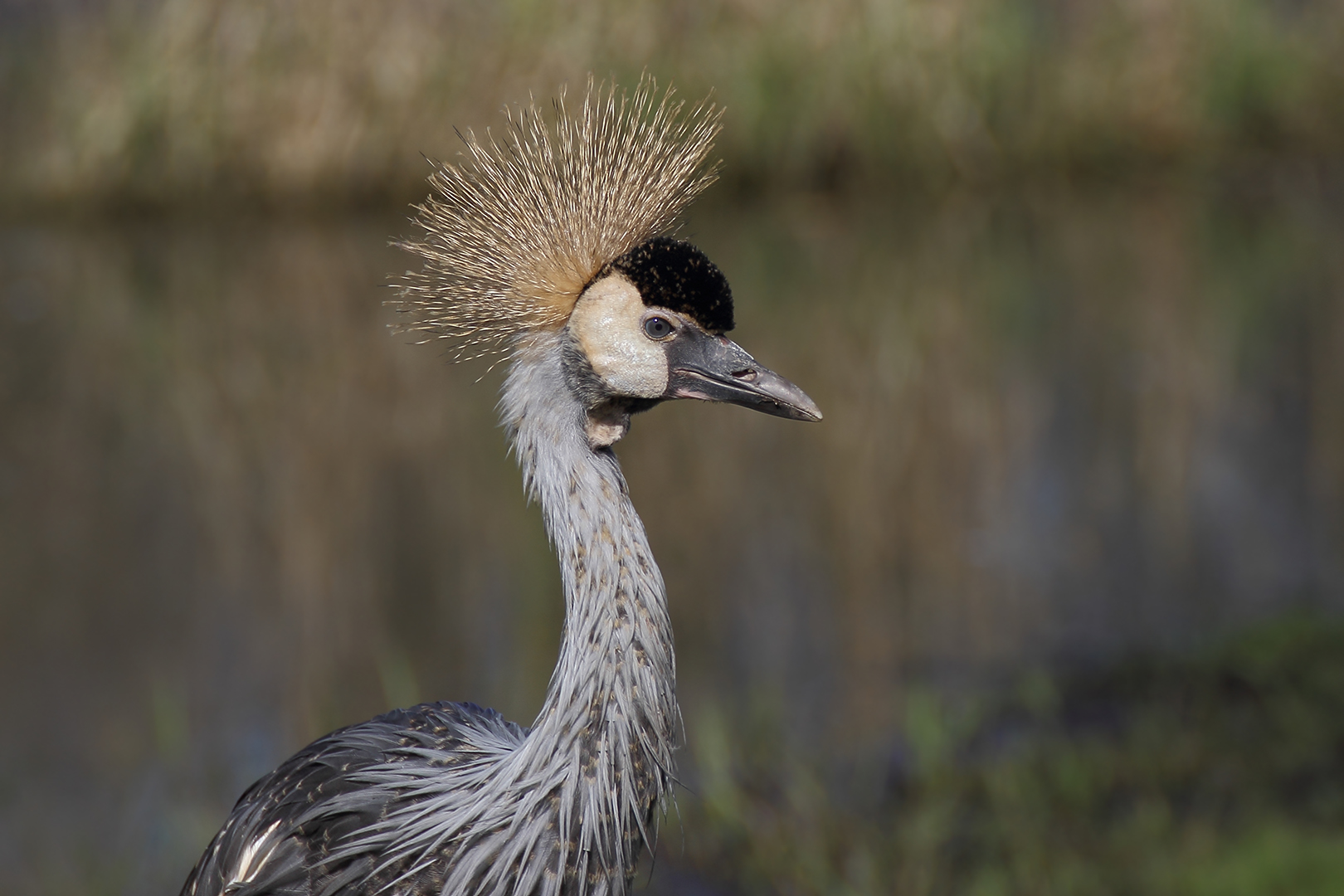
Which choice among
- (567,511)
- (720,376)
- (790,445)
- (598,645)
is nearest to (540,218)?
(720,376)

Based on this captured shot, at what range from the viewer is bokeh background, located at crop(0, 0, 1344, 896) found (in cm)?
383

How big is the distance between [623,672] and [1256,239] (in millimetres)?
9088

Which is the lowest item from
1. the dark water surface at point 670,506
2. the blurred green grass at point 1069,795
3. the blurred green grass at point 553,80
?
the blurred green grass at point 1069,795

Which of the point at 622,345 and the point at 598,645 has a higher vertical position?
Result: the point at 622,345

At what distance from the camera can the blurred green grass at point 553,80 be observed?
9766mm

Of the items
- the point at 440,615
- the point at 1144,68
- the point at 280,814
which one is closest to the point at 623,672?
the point at 280,814

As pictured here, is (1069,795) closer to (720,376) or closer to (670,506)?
(720,376)

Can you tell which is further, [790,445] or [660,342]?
[790,445]

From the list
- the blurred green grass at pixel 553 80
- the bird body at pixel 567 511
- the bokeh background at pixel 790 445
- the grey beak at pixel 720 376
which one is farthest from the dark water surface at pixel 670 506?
the grey beak at pixel 720 376

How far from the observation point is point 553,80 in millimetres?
9555

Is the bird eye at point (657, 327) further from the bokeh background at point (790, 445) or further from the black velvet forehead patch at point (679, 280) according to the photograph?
the bokeh background at point (790, 445)

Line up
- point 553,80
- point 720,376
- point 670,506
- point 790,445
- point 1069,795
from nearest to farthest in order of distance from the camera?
point 720,376 < point 1069,795 < point 670,506 < point 790,445 < point 553,80

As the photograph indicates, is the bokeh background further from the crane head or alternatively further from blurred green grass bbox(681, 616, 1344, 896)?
the crane head

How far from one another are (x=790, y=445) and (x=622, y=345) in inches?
177
